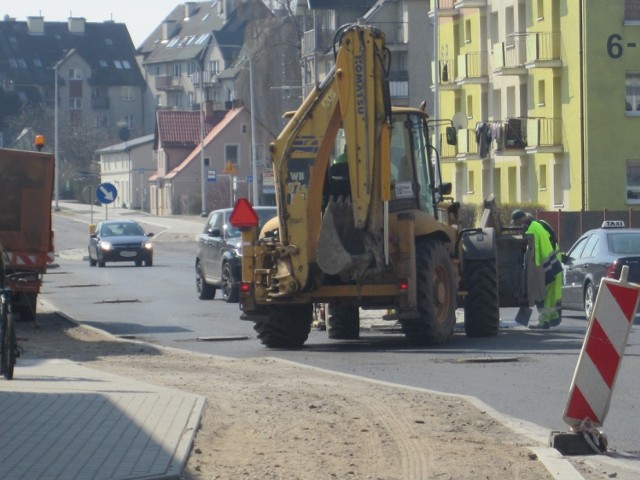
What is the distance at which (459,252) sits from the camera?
66.4 feet

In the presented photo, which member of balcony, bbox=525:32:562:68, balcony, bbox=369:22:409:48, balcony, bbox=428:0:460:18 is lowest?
balcony, bbox=525:32:562:68

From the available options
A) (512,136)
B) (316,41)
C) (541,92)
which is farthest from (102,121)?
(541,92)

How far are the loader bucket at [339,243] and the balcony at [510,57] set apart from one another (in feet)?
123

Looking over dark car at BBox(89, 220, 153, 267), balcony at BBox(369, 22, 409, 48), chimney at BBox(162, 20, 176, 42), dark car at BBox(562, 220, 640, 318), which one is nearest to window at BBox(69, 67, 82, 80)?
chimney at BBox(162, 20, 176, 42)

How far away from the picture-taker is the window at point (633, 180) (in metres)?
50.8

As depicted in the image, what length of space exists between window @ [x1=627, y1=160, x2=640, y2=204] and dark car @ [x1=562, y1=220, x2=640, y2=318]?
86.4 ft

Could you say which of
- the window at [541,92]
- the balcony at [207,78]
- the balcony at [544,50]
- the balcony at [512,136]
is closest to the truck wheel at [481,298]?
the balcony at [544,50]

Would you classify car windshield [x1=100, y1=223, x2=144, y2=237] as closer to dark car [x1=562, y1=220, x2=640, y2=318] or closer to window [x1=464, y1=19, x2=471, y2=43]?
window [x1=464, y1=19, x2=471, y2=43]

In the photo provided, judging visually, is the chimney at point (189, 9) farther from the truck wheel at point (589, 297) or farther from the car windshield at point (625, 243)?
the truck wheel at point (589, 297)

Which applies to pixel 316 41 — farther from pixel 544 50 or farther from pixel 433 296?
pixel 433 296

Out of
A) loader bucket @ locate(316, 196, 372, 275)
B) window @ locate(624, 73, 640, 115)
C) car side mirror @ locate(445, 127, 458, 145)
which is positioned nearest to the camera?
loader bucket @ locate(316, 196, 372, 275)

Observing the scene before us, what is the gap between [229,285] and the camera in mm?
29891

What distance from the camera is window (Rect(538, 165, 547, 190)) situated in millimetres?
55406

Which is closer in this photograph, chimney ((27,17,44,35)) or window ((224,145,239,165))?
window ((224,145,239,165))
